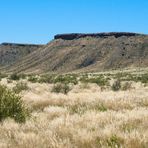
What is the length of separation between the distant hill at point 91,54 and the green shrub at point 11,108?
118m

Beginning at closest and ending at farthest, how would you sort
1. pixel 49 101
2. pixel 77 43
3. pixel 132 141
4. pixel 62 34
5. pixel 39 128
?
pixel 132 141, pixel 39 128, pixel 49 101, pixel 77 43, pixel 62 34

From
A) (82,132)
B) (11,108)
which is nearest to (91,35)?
(11,108)

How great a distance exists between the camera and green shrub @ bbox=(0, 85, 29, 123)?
1067cm

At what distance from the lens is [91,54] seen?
143500mm

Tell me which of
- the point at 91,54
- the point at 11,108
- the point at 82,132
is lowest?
the point at 82,132

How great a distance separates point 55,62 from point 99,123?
138 m

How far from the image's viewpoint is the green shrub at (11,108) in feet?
35.0

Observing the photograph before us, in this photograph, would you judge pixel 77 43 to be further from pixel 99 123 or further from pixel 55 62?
pixel 99 123

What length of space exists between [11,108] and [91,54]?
13279cm

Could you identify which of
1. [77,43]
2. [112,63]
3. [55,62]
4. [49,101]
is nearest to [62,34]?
[77,43]

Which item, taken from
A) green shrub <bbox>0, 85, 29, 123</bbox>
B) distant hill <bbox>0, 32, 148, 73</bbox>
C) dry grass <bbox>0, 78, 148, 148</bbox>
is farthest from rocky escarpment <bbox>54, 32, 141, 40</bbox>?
dry grass <bbox>0, 78, 148, 148</bbox>

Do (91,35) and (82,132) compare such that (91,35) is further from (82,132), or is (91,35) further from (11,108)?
(82,132)

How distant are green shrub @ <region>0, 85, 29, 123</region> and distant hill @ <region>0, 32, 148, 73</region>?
117886 mm

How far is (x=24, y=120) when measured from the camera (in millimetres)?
10531
